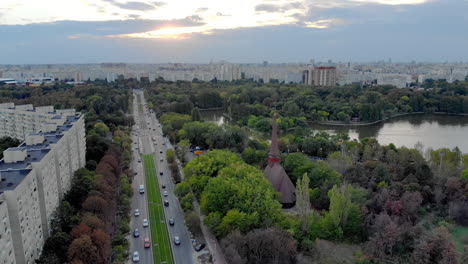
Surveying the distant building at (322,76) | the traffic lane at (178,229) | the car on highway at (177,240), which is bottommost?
the traffic lane at (178,229)

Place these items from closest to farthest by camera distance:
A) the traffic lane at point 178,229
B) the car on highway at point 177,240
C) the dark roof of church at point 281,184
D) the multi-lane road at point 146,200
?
the traffic lane at point 178,229 → the multi-lane road at point 146,200 → the car on highway at point 177,240 → the dark roof of church at point 281,184

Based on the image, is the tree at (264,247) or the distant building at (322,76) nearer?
the tree at (264,247)

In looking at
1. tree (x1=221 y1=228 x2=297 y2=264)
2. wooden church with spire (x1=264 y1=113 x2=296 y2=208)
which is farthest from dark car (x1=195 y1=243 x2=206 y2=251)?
wooden church with spire (x1=264 y1=113 x2=296 y2=208)

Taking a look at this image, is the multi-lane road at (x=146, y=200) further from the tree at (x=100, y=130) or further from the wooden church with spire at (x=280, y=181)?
the wooden church with spire at (x=280, y=181)

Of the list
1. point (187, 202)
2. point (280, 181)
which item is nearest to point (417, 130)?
point (280, 181)

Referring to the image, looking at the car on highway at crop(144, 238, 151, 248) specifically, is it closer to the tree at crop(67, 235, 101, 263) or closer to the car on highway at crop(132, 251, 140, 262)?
the car on highway at crop(132, 251, 140, 262)

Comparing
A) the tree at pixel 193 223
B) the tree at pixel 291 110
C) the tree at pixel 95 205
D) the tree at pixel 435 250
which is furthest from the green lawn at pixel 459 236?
the tree at pixel 291 110

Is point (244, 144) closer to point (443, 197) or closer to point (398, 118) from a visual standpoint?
point (443, 197)
